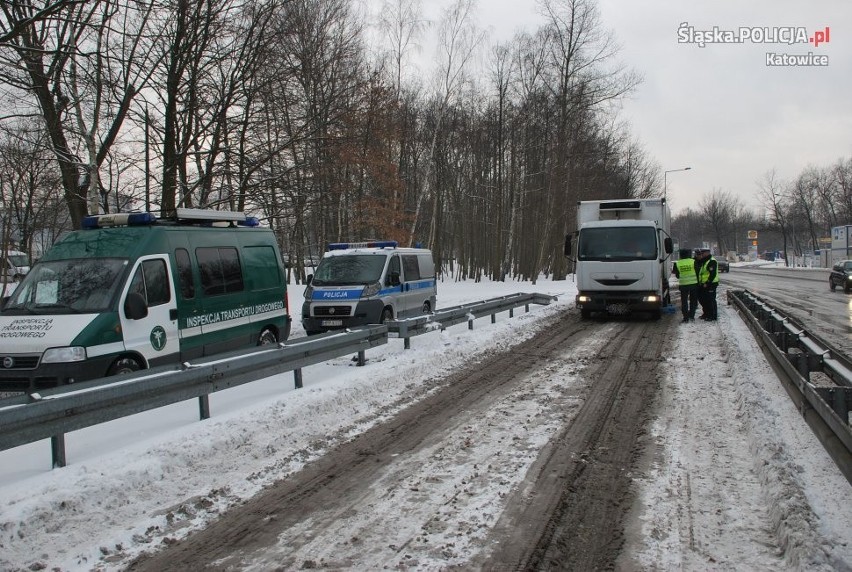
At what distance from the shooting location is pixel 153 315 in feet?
26.5

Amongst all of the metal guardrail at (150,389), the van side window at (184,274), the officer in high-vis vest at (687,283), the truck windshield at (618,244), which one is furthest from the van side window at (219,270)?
the officer in high-vis vest at (687,283)

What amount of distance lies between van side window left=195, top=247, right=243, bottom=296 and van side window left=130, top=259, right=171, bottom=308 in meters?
0.78

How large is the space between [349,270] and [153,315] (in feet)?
19.0

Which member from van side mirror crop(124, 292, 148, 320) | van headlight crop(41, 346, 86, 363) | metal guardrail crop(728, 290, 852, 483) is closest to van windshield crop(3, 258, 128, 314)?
van side mirror crop(124, 292, 148, 320)

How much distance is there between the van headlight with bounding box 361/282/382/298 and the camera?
12812mm

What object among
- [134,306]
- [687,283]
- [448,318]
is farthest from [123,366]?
[687,283]

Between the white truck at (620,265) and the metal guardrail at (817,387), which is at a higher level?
the white truck at (620,265)

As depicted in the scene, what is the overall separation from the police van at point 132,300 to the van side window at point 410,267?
4362 millimetres

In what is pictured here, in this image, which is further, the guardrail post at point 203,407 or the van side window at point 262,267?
the van side window at point 262,267

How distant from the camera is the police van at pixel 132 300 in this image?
22.7 ft

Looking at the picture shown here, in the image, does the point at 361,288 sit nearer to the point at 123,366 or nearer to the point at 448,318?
the point at 448,318

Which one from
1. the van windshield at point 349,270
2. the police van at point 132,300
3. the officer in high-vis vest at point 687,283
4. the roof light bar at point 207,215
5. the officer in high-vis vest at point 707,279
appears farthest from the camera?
the officer in high-vis vest at point 687,283

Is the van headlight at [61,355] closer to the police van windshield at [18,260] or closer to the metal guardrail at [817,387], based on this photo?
the metal guardrail at [817,387]

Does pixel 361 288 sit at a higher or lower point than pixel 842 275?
higher
